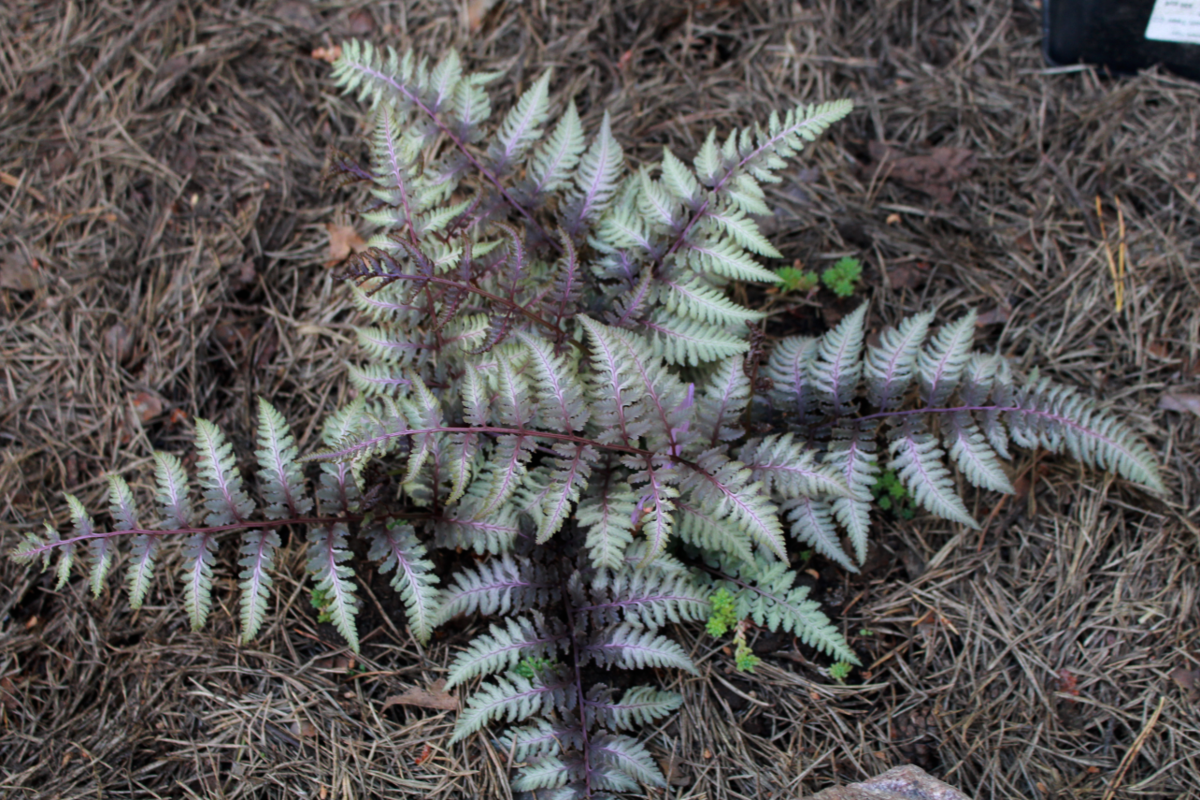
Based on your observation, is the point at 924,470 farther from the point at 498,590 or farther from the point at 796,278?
the point at 498,590

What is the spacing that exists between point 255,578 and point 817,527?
199cm

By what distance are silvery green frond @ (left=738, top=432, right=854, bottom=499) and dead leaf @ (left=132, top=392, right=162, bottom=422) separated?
251 cm

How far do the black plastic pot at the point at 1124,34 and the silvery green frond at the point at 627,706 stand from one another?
11.3ft

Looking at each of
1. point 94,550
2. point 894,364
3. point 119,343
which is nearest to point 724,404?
point 894,364

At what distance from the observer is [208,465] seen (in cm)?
267

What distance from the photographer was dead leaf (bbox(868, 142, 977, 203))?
349 centimetres

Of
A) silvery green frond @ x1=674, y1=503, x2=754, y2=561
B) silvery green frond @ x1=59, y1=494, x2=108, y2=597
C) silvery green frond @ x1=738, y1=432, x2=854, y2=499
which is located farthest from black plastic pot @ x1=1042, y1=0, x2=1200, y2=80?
silvery green frond @ x1=59, y1=494, x2=108, y2=597

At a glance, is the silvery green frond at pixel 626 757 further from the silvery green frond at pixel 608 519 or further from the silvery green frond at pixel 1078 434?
the silvery green frond at pixel 1078 434

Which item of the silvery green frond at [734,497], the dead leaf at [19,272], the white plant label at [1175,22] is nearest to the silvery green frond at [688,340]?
the silvery green frond at [734,497]

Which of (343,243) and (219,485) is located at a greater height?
(343,243)

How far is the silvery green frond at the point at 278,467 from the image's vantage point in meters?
2.68

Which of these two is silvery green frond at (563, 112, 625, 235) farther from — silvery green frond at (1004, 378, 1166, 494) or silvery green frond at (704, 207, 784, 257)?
silvery green frond at (1004, 378, 1166, 494)

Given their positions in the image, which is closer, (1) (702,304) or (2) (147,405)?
(1) (702,304)

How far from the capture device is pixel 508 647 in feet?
8.80
